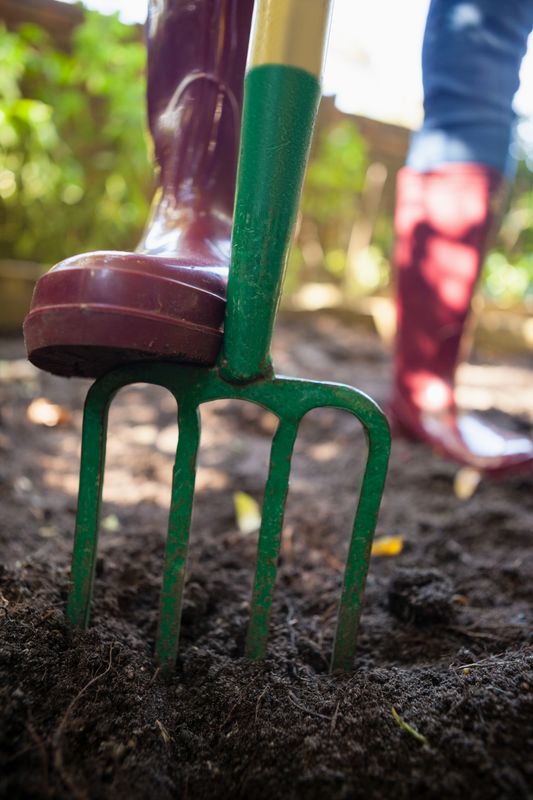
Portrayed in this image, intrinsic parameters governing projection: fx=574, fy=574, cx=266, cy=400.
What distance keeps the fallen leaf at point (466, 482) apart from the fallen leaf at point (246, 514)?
1.85 ft

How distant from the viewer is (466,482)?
1596 millimetres

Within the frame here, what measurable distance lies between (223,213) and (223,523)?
720 mm

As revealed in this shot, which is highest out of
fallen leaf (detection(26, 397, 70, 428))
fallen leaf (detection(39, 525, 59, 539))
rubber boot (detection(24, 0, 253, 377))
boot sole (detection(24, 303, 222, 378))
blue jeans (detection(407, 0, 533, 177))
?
blue jeans (detection(407, 0, 533, 177))

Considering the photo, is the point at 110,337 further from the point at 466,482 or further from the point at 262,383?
the point at 466,482

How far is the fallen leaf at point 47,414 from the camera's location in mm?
1933

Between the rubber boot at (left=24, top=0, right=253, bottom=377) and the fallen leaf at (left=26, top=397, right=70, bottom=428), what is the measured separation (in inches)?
40.9

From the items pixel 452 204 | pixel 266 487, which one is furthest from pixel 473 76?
pixel 266 487

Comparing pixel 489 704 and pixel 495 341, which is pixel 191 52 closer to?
pixel 489 704

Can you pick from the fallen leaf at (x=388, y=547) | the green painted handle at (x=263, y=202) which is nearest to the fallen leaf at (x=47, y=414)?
the fallen leaf at (x=388, y=547)

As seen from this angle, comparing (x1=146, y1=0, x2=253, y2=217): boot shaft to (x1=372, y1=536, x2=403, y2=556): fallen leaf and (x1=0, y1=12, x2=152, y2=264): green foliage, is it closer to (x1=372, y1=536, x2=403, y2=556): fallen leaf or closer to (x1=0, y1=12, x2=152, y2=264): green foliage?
(x1=372, y1=536, x2=403, y2=556): fallen leaf

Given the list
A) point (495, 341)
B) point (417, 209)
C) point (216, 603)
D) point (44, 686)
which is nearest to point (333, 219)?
point (495, 341)

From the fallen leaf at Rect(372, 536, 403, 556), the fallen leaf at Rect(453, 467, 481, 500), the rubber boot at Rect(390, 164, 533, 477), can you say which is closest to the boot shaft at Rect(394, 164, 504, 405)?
the rubber boot at Rect(390, 164, 533, 477)

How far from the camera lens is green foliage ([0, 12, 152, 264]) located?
2.79 meters

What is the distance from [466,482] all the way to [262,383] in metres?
1.01
